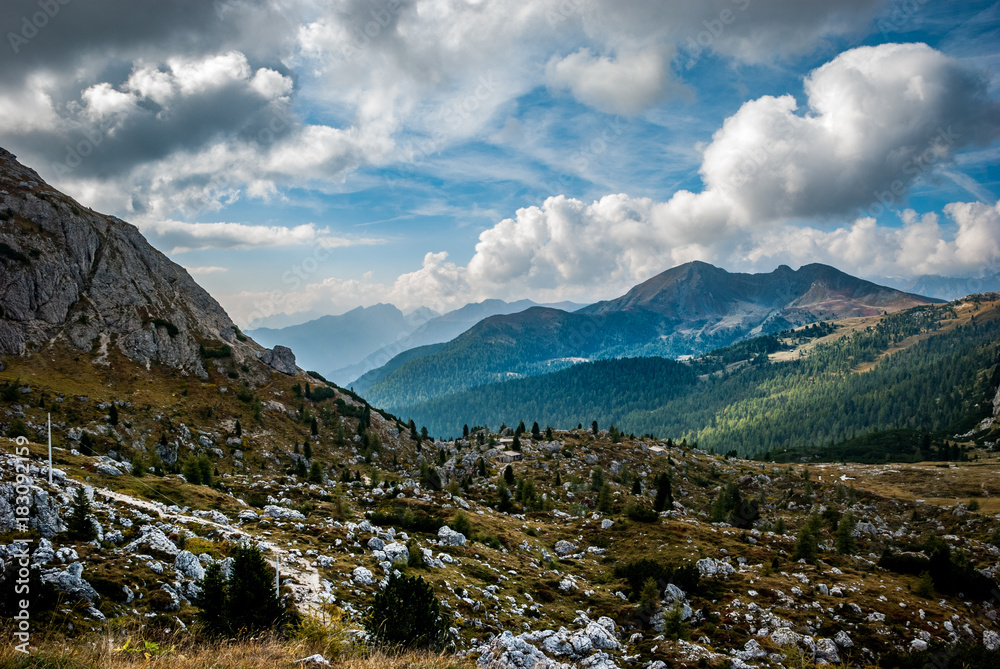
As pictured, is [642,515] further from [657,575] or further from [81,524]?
[81,524]

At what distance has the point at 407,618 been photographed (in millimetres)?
23266

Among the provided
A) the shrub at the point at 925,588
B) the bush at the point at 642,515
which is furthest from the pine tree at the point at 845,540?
the bush at the point at 642,515

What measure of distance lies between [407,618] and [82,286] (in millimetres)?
140921

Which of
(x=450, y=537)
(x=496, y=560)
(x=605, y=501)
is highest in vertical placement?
(x=450, y=537)

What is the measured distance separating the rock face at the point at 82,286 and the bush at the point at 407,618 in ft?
383

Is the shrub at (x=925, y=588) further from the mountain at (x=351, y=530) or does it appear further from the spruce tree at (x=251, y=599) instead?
the spruce tree at (x=251, y=599)

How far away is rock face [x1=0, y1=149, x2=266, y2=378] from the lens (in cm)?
10138

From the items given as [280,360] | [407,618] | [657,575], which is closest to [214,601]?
[407,618]

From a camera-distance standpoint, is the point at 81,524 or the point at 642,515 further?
the point at 642,515

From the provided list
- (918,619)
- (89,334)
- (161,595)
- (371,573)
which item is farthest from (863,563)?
(89,334)

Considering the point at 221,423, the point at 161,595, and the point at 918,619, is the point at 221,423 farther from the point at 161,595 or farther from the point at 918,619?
the point at 918,619

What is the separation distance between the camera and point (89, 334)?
4235 inches

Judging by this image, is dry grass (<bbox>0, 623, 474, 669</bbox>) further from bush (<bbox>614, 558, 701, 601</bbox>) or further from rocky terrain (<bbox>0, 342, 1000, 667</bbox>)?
bush (<bbox>614, 558, 701, 601</bbox>)

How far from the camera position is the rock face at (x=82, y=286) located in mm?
101375
